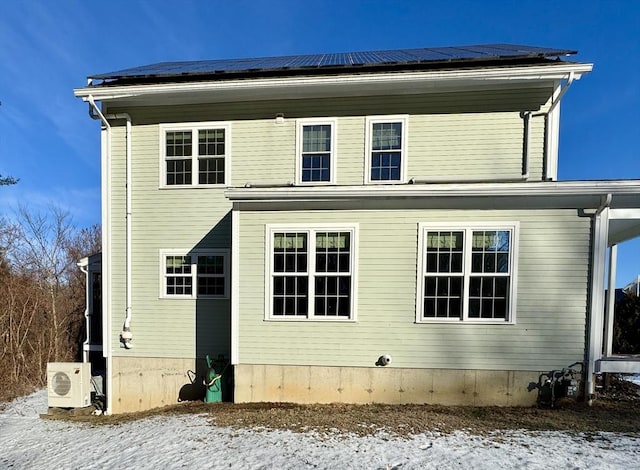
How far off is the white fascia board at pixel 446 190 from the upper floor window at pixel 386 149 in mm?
1542

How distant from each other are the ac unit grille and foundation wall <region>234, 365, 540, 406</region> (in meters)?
4.44

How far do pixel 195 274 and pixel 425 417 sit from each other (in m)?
5.66

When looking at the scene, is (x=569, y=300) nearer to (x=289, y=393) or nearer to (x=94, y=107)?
(x=289, y=393)

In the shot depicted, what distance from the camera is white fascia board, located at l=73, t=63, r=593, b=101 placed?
6668 mm

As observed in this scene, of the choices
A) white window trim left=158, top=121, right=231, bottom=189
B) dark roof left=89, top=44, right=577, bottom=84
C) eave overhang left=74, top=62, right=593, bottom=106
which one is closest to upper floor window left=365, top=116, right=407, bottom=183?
eave overhang left=74, top=62, right=593, bottom=106

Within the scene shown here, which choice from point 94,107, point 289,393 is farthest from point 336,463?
point 94,107

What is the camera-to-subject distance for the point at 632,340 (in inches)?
444

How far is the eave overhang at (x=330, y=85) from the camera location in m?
6.76

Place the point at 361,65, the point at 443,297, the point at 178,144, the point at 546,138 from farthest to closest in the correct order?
the point at 178,144, the point at 361,65, the point at 546,138, the point at 443,297

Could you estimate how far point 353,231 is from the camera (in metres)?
6.20

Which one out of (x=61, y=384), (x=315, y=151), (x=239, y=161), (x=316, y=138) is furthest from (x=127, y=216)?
(x=316, y=138)

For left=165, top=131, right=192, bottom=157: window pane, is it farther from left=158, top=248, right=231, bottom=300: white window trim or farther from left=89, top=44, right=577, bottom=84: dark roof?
left=158, top=248, right=231, bottom=300: white window trim

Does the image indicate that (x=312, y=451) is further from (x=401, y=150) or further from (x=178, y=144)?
(x=178, y=144)

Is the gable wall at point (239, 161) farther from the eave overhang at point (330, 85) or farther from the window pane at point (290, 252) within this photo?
the window pane at point (290, 252)
